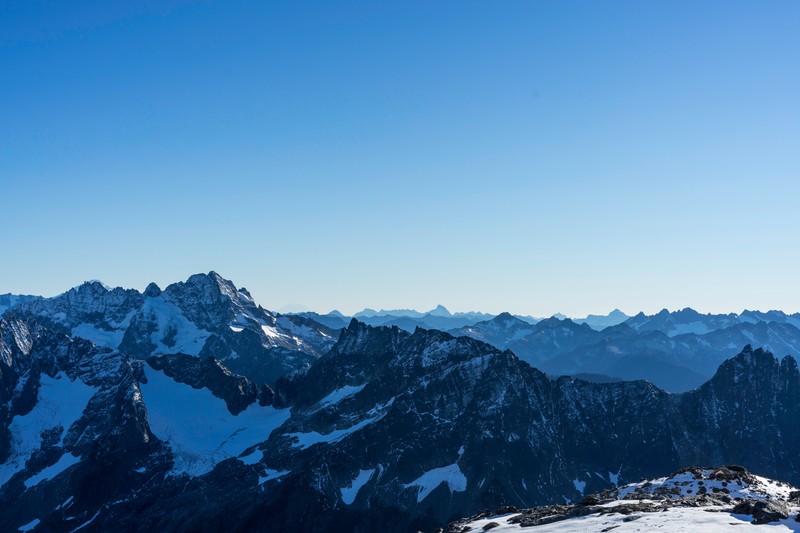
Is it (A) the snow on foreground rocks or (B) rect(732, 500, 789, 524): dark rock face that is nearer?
(A) the snow on foreground rocks

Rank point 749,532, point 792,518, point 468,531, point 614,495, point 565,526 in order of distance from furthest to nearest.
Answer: point 614,495
point 468,531
point 565,526
point 792,518
point 749,532

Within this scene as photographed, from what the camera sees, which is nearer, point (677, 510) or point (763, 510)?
point (763, 510)

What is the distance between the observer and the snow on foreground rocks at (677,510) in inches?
2936

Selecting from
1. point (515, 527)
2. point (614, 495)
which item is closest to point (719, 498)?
point (614, 495)

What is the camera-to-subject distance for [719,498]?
9400cm

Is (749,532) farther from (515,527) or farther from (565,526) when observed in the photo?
(515,527)

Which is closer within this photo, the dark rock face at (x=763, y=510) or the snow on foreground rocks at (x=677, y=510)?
the snow on foreground rocks at (x=677, y=510)

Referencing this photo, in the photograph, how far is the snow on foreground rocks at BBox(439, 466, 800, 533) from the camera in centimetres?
7456

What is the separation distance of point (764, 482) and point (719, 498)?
1895 cm

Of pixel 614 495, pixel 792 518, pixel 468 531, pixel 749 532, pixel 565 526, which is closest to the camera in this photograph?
pixel 749 532

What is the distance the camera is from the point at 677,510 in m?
83.2

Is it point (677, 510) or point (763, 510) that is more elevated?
point (763, 510)

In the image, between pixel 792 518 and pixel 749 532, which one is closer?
pixel 749 532

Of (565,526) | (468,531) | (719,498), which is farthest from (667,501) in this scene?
(468,531)
